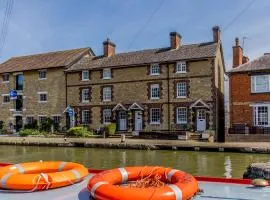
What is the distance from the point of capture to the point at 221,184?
366 inches

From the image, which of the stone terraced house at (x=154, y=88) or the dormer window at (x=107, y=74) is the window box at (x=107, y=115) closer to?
the stone terraced house at (x=154, y=88)

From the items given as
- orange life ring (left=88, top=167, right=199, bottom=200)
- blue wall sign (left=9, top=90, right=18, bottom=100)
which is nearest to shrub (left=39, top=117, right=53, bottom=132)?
blue wall sign (left=9, top=90, right=18, bottom=100)

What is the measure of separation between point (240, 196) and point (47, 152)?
2139 cm

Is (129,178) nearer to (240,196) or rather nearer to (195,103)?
(240,196)

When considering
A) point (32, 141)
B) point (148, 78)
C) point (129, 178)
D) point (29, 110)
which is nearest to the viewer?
point (129, 178)

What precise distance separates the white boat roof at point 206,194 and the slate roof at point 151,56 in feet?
90.7

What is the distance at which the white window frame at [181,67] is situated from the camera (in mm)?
37094

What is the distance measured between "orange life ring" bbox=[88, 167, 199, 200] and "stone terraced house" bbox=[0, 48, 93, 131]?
35507mm

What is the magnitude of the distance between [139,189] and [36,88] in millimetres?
41305

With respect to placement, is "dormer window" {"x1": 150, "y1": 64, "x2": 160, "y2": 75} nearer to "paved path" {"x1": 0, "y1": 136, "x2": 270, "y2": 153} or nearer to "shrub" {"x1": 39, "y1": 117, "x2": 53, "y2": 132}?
"paved path" {"x1": 0, "y1": 136, "x2": 270, "y2": 153}

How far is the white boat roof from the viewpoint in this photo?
810 centimetres

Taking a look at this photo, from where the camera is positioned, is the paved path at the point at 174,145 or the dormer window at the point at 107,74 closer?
the paved path at the point at 174,145

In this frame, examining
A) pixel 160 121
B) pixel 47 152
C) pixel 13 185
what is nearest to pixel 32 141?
pixel 47 152

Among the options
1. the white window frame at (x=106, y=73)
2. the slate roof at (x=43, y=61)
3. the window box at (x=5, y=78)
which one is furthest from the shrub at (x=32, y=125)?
the white window frame at (x=106, y=73)
